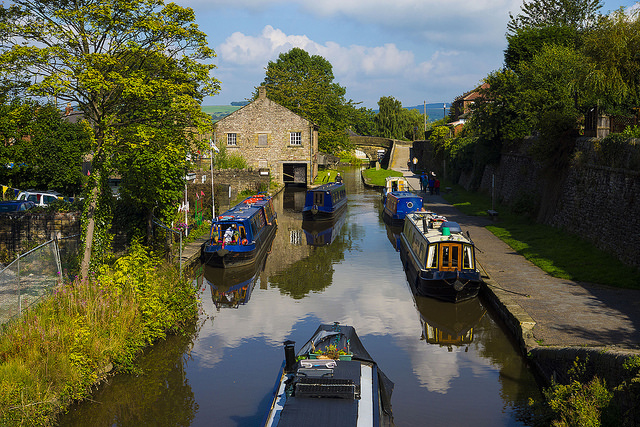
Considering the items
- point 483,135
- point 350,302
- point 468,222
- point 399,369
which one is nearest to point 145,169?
point 350,302

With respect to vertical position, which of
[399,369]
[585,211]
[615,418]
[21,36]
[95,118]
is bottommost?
[399,369]

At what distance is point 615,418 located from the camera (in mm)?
7695

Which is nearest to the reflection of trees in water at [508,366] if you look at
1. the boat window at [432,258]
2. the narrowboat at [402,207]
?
the boat window at [432,258]

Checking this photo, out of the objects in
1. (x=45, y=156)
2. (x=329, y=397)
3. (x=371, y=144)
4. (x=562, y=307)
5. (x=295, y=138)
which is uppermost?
(x=371, y=144)

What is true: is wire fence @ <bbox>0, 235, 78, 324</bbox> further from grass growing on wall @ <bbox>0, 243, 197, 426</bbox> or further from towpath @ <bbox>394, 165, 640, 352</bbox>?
towpath @ <bbox>394, 165, 640, 352</bbox>

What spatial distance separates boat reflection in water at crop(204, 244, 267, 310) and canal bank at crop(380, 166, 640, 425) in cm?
736

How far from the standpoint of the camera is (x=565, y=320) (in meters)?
13.0

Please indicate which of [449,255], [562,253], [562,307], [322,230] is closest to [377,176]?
[322,230]

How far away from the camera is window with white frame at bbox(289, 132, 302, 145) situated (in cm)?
4950

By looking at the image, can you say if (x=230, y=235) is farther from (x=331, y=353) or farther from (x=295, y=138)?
(x=295, y=138)

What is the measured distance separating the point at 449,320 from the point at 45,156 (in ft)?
72.9

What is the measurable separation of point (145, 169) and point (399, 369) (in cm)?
985

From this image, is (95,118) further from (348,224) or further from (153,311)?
(348,224)

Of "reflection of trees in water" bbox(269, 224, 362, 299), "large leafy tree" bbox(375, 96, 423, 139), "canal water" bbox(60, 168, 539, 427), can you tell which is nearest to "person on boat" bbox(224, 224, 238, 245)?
"canal water" bbox(60, 168, 539, 427)
